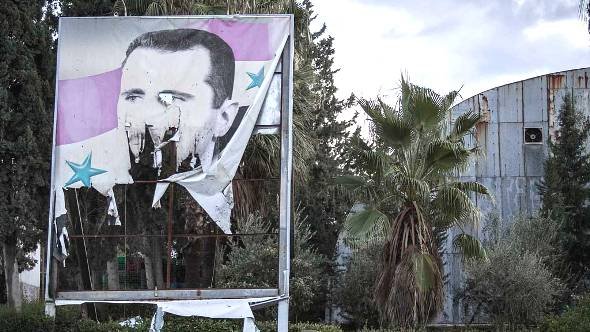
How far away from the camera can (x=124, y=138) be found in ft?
49.1

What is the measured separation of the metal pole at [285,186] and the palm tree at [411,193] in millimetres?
2754

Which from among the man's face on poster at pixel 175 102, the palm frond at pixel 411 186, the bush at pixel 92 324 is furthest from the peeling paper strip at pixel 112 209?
the palm frond at pixel 411 186

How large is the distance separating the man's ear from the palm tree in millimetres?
3710

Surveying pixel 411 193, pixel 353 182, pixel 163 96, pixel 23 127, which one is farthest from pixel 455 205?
pixel 23 127

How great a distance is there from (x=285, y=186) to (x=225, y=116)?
172 centimetres

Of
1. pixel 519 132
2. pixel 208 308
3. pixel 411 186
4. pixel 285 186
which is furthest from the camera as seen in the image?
pixel 519 132

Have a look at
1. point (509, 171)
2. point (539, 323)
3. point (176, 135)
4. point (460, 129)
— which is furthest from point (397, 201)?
point (509, 171)

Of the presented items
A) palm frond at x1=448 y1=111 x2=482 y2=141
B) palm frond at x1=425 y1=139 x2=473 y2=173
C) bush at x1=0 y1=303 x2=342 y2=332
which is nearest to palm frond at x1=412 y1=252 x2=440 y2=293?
palm frond at x1=425 y1=139 x2=473 y2=173

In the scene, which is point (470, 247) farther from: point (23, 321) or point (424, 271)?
point (23, 321)

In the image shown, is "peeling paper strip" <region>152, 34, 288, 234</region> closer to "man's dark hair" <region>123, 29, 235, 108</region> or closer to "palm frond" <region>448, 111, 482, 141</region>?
"man's dark hair" <region>123, 29, 235, 108</region>

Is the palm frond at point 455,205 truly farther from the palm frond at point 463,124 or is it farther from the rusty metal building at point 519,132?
the rusty metal building at point 519,132

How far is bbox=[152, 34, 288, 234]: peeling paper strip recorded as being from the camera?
14656 mm

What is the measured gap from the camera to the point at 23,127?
60.3 feet

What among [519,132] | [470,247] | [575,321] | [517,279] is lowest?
[575,321]
